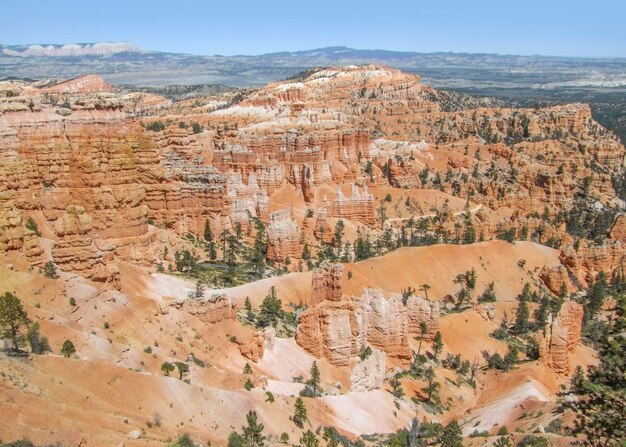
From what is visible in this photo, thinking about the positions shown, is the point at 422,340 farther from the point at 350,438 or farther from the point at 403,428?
the point at 350,438

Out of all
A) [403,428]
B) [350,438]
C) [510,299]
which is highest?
[350,438]

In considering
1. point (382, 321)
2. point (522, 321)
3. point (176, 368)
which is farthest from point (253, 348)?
point (522, 321)

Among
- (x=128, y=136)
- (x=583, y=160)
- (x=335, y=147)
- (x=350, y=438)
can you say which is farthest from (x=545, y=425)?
(x=583, y=160)

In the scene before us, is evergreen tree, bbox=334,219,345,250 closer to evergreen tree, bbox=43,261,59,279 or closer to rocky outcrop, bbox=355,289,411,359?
rocky outcrop, bbox=355,289,411,359

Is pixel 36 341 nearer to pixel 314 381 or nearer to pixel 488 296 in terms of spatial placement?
pixel 314 381

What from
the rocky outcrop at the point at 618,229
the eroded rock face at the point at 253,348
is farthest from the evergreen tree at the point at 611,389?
the rocky outcrop at the point at 618,229

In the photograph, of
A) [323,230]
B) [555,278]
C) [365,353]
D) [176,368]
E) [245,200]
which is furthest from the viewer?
[323,230]
